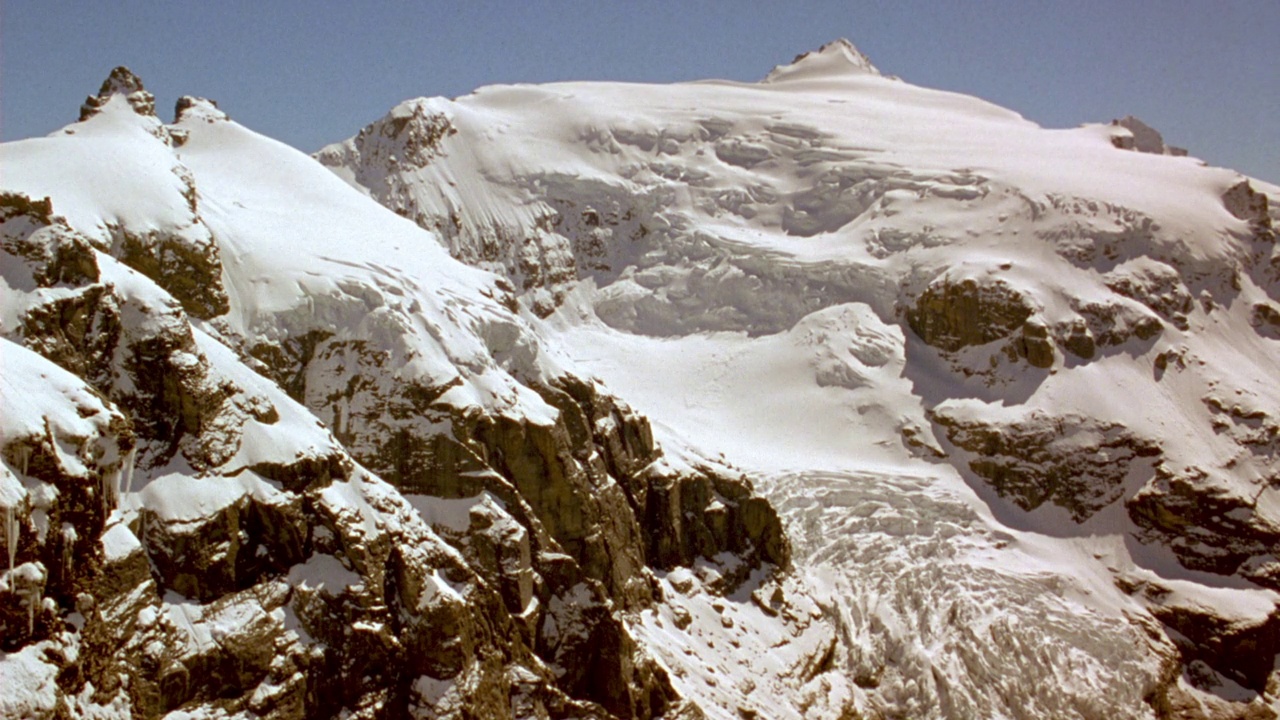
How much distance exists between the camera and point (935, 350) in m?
112

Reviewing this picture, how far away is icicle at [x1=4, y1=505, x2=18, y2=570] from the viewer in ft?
119

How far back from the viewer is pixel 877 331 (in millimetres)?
113188

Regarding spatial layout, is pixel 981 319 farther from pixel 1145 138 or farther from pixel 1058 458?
pixel 1145 138

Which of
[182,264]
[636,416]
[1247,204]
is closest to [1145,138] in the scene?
[1247,204]

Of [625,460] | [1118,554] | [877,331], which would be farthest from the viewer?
[877,331]

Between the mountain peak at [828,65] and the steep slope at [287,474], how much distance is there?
347 feet

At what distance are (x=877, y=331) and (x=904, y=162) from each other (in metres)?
28.9

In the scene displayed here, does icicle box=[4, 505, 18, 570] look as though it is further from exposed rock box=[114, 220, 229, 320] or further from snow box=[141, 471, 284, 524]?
exposed rock box=[114, 220, 229, 320]

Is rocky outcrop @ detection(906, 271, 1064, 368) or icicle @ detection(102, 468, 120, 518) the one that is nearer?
icicle @ detection(102, 468, 120, 518)

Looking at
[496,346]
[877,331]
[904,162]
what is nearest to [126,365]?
[496,346]

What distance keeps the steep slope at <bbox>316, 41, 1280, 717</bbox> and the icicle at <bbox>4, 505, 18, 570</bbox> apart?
4220 centimetres

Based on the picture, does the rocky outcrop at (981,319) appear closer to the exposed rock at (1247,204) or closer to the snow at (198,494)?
the exposed rock at (1247,204)

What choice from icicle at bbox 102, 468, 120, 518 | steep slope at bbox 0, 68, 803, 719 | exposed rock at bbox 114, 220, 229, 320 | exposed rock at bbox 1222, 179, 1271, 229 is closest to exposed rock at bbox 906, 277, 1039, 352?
exposed rock at bbox 1222, 179, 1271, 229

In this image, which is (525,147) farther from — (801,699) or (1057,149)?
(801,699)
